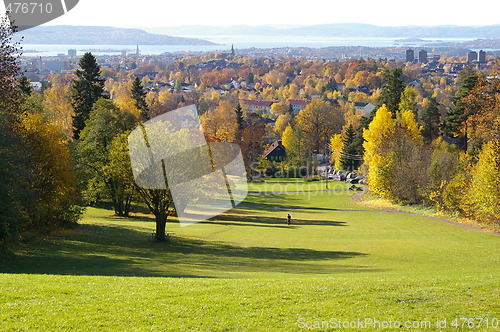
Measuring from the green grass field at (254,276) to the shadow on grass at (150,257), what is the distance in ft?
0.15

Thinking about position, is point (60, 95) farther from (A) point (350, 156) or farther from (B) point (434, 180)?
(B) point (434, 180)

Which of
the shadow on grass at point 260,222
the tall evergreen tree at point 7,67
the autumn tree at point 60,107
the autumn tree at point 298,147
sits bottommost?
the autumn tree at point 298,147

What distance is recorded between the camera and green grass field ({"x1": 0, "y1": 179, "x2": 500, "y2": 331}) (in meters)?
10.8

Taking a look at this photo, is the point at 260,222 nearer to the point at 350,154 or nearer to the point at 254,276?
the point at 254,276

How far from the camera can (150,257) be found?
21359 mm

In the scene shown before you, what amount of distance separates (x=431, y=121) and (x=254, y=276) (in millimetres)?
58131

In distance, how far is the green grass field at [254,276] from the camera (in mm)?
10750

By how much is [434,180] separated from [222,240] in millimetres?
22301

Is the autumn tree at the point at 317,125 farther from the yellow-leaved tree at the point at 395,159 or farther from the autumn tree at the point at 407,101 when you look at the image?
the yellow-leaved tree at the point at 395,159

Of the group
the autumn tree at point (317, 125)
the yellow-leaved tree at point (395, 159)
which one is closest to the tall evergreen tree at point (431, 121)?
the yellow-leaved tree at point (395, 159)

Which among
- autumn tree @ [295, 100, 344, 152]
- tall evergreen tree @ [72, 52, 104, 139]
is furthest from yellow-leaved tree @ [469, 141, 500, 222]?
autumn tree @ [295, 100, 344, 152]

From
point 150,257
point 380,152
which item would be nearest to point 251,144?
point 380,152

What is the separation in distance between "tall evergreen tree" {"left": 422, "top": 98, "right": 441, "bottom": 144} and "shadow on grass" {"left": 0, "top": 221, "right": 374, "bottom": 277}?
50199 millimetres

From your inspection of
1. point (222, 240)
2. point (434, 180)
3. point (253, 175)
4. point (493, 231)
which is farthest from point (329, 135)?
point (222, 240)
